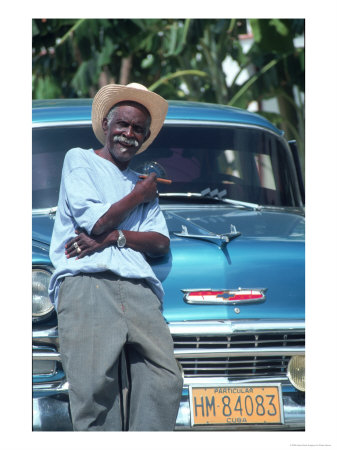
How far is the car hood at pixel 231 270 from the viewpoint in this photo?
3100 mm

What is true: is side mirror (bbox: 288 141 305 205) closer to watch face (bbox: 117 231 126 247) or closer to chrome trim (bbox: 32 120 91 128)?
chrome trim (bbox: 32 120 91 128)

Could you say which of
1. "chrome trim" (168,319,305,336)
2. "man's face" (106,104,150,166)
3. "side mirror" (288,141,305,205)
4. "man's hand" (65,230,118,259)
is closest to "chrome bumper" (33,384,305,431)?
"chrome trim" (168,319,305,336)

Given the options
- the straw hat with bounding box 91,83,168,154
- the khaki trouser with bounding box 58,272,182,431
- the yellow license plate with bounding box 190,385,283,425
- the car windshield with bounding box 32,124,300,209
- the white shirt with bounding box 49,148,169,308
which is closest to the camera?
the khaki trouser with bounding box 58,272,182,431

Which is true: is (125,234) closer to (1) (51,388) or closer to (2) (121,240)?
(2) (121,240)

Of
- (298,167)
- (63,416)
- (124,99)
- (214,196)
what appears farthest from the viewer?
(298,167)

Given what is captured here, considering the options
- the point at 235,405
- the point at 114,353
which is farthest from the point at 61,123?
the point at 235,405

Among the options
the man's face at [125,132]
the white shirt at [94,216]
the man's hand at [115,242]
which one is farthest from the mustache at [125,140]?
the man's hand at [115,242]

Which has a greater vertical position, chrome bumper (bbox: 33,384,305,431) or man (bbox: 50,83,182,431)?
man (bbox: 50,83,182,431)

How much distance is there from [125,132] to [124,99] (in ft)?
0.70

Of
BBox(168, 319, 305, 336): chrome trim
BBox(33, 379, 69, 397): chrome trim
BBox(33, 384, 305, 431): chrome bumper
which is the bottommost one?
BBox(33, 384, 305, 431): chrome bumper

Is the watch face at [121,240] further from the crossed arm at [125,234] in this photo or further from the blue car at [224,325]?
the blue car at [224,325]

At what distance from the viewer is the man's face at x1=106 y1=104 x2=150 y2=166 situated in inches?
124

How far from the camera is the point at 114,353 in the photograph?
9.14 feet
